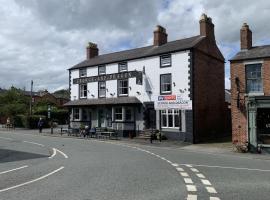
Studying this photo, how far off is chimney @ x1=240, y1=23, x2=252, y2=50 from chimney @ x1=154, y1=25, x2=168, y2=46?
10856mm

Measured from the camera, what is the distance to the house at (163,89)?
3297cm

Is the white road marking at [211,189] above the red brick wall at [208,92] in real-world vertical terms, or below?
below

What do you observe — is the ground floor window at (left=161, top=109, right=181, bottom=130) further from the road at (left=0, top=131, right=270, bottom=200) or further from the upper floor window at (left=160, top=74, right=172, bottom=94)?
the road at (left=0, top=131, right=270, bottom=200)

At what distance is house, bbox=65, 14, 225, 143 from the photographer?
3297 cm

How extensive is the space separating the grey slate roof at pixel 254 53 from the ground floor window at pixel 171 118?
7877 mm

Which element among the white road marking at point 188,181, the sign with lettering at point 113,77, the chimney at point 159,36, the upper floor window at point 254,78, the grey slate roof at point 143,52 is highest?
the chimney at point 159,36

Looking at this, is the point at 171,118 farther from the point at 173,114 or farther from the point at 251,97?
the point at 251,97

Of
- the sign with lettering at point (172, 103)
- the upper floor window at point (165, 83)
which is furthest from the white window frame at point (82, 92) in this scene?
the upper floor window at point (165, 83)

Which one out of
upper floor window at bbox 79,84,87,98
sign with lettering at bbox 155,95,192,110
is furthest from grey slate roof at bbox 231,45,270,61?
upper floor window at bbox 79,84,87,98

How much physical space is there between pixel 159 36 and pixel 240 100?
14.0m

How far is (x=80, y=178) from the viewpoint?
12.3 metres

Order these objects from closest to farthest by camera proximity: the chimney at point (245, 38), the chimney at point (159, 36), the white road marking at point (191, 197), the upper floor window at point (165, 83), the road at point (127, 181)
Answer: the white road marking at point (191, 197) → the road at point (127, 181) → the chimney at point (245, 38) → the upper floor window at point (165, 83) → the chimney at point (159, 36)

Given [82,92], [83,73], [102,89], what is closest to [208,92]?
[102,89]

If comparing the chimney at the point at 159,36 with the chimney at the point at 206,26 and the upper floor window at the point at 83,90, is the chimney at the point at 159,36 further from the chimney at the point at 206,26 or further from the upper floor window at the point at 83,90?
the upper floor window at the point at 83,90
